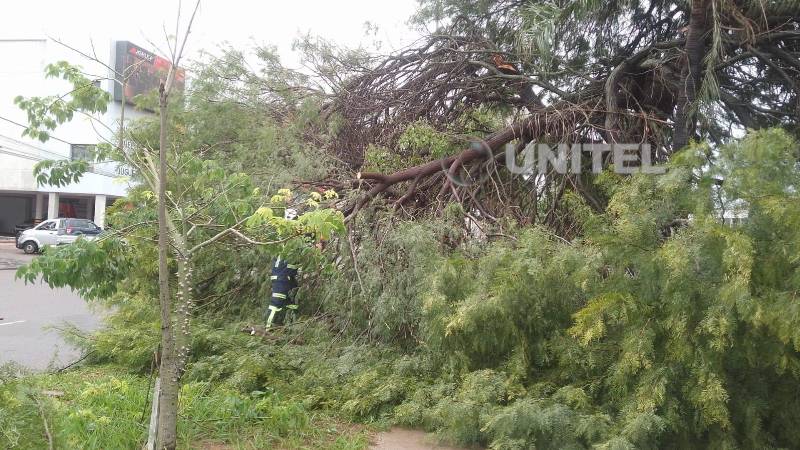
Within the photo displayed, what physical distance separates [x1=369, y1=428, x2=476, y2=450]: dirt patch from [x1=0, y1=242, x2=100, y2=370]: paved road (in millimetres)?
2889

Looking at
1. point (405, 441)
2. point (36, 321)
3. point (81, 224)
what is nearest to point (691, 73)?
point (405, 441)

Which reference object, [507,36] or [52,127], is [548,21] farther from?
[52,127]

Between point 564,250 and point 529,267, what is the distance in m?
0.33

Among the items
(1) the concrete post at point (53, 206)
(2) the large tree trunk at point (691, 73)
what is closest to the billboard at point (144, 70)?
(2) the large tree trunk at point (691, 73)

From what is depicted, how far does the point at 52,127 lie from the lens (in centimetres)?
449

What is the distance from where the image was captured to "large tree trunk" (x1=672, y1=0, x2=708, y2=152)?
7129mm

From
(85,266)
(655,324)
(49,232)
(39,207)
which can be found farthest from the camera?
(39,207)

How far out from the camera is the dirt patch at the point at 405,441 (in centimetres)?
470

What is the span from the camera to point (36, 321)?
1059 centimetres

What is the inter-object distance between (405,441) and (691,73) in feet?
17.6

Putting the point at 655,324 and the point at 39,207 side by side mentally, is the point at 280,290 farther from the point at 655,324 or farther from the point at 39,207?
the point at 39,207

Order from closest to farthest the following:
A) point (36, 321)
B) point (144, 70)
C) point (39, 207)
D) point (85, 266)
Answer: point (85, 266), point (144, 70), point (36, 321), point (39, 207)

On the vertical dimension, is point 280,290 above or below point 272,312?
above

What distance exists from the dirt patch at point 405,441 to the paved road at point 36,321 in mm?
2889
